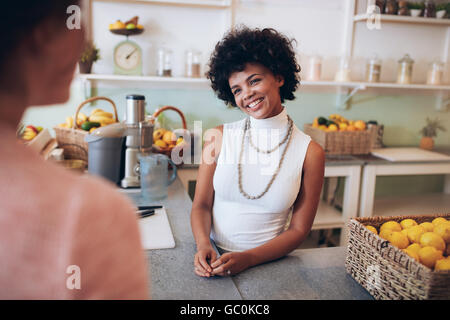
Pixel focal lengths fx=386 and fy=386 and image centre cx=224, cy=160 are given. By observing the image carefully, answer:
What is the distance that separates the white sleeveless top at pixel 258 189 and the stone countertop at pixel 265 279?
20cm

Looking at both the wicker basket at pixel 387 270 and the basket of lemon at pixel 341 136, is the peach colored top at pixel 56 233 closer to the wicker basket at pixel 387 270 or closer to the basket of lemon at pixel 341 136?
the wicker basket at pixel 387 270

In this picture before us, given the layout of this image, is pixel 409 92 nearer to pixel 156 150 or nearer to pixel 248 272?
pixel 156 150

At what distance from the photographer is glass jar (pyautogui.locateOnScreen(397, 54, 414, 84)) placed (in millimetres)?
2822

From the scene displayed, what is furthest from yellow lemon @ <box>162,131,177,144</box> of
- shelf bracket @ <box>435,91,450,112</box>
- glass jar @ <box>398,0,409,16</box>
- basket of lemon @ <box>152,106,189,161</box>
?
shelf bracket @ <box>435,91,450,112</box>

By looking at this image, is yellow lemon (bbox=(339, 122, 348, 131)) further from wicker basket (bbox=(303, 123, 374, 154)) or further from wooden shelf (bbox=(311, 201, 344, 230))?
wooden shelf (bbox=(311, 201, 344, 230))

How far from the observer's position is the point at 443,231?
34.8 inches

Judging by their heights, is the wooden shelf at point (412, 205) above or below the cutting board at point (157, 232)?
below

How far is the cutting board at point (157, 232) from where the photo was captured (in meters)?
1.11

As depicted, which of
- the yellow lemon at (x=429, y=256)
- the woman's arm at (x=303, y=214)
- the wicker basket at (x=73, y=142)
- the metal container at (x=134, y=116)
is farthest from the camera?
the wicker basket at (x=73, y=142)

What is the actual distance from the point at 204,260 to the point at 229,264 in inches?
3.0

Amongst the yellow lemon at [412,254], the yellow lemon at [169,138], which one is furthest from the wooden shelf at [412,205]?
the yellow lemon at [412,254]
